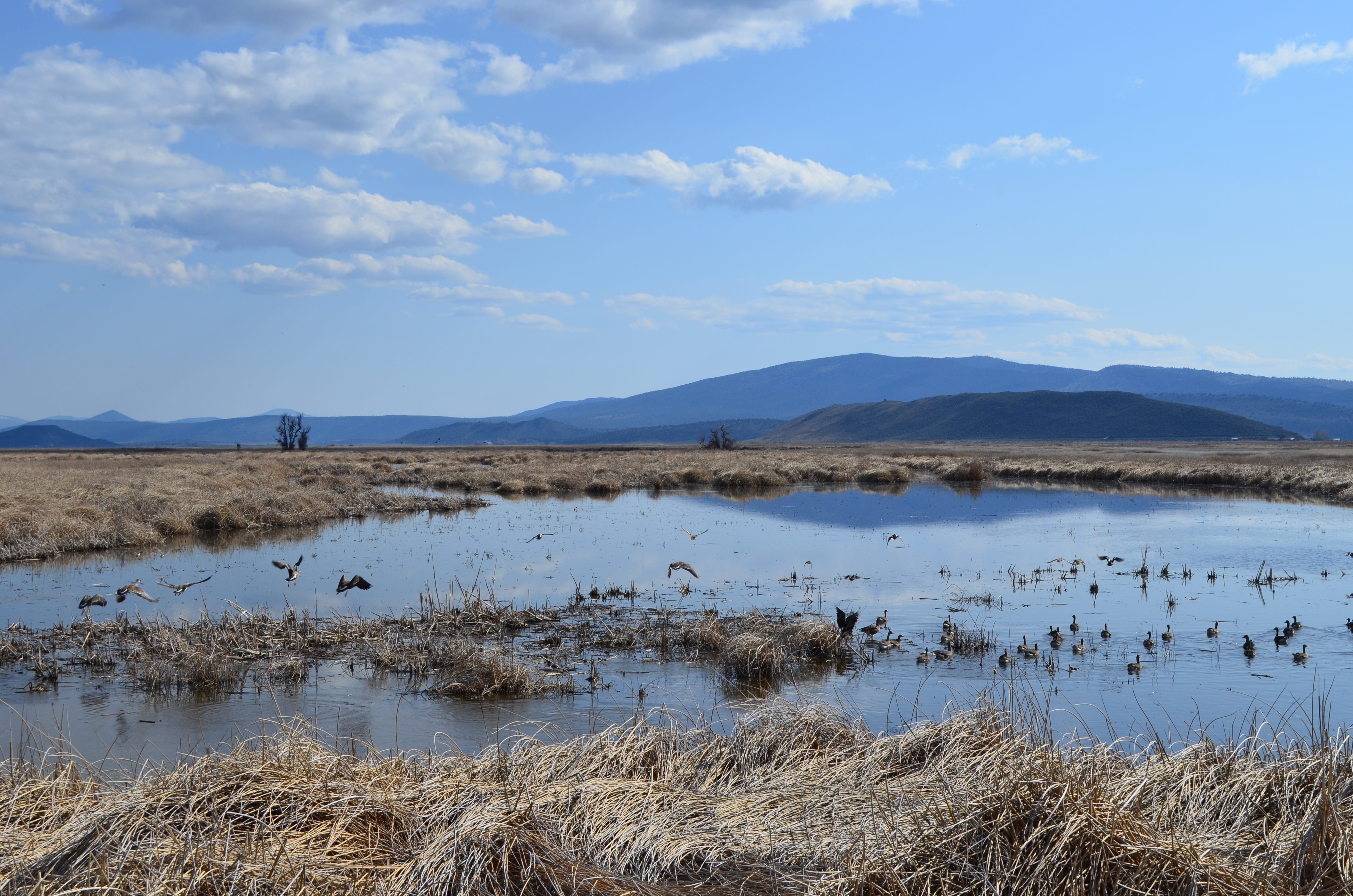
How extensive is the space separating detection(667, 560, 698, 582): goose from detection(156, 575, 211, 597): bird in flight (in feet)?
24.7

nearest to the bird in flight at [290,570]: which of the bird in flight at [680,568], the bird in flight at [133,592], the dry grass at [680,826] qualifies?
the bird in flight at [133,592]

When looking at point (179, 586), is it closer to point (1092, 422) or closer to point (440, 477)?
point (440, 477)

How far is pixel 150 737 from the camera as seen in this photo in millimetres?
8289

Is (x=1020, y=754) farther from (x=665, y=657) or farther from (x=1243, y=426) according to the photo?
(x=1243, y=426)

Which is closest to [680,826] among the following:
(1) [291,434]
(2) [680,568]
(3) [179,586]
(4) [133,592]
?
(4) [133,592]

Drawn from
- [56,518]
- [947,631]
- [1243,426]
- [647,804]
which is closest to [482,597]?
[947,631]

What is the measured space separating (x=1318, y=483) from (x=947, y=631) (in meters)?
34.2

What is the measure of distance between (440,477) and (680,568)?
3206 cm

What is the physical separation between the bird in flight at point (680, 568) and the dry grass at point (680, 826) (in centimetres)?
910

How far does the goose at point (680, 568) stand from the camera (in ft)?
50.4

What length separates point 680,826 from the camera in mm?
5047

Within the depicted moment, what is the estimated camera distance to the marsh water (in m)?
8.97

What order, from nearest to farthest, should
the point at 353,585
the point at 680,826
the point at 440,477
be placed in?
the point at 680,826 < the point at 353,585 < the point at 440,477

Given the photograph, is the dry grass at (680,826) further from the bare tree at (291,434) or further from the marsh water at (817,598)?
the bare tree at (291,434)
